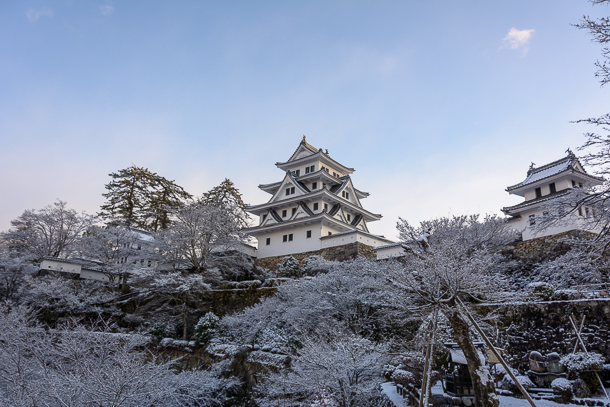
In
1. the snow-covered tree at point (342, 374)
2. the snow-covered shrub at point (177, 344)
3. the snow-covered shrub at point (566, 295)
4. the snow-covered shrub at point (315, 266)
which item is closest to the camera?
the snow-covered tree at point (342, 374)

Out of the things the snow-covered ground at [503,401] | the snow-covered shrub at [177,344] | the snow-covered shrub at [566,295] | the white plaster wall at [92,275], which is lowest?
the snow-covered ground at [503,401]

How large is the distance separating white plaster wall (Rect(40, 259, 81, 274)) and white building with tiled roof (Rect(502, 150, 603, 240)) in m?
28.2

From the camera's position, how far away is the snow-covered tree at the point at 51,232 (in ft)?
91.9

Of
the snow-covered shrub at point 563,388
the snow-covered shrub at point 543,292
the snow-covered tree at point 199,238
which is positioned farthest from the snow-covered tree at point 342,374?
the snow-covered tree at point 199,238

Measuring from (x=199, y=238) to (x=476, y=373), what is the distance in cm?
1783

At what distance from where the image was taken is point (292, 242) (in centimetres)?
2805

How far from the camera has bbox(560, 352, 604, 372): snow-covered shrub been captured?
908 cm

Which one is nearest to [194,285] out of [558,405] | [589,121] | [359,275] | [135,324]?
[135,324]

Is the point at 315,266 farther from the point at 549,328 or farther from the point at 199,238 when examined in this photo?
the point at 549,328

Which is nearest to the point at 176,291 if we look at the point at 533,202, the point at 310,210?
the point at 310,210

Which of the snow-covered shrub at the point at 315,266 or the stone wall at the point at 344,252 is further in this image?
the stone wall at the point at 344,252

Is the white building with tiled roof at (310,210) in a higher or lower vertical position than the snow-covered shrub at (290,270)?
higher

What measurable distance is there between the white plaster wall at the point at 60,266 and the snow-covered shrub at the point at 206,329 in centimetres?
1343

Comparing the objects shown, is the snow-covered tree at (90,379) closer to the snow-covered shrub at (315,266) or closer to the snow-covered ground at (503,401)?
the snow-covered ground at (503,401)
